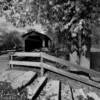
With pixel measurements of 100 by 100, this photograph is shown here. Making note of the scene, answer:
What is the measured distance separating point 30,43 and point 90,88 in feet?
48.0

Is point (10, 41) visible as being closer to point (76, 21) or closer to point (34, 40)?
point (34, 40)

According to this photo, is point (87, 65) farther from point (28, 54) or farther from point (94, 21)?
point (28, 54)

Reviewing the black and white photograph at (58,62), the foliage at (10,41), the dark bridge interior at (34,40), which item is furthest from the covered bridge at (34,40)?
the black and white photograph at (58,62)

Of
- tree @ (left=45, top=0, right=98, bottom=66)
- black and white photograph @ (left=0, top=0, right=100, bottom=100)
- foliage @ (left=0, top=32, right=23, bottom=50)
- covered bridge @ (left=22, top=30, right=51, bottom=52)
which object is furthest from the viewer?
foliage @ (left=0, top=32, right=23, bottom=50)

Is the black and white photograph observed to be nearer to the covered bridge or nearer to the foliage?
the covered bridge

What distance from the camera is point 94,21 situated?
5.88 meters

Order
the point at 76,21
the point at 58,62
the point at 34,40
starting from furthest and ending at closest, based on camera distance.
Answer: the point at 34,40 → the point at 76,21 → the point at 58,62

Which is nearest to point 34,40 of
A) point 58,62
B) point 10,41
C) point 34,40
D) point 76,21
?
point 34,40

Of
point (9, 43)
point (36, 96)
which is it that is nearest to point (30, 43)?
point (9, 43)

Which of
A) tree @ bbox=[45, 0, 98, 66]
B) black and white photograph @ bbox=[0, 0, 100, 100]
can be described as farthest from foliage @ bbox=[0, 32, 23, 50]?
tree @ bbox=[45, 0, 98, 66]

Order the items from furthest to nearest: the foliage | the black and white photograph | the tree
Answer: the foliage
the tree
the black and white photograph

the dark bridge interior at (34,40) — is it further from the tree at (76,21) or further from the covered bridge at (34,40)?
the tree at (76,21)

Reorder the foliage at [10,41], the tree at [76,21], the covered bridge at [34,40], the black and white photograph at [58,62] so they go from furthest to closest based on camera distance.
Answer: the foliage at [10,41], the covered bridge at [34,40], the tree at [76,21], the black and white photograph at [58,62]

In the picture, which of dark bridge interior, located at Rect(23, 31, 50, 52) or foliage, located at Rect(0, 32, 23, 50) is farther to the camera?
foliage, located at Rect(0, 32, 23, 50)
